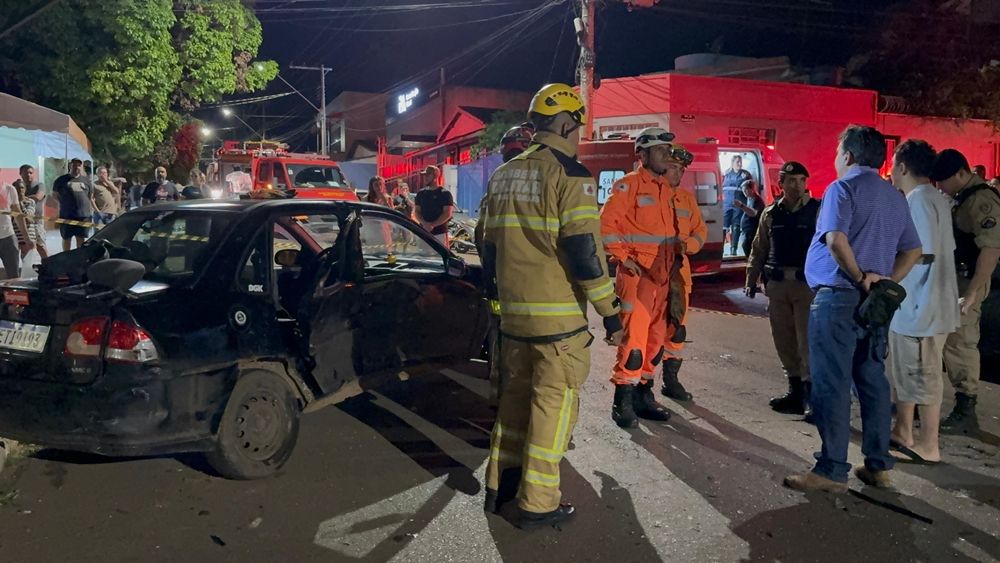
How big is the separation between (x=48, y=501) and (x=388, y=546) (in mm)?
1868

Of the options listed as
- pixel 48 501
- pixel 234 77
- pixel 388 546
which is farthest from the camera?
pixel 234 77

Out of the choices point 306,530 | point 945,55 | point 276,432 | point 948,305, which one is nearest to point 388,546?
point 306,530

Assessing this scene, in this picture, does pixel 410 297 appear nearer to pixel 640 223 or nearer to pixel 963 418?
pixel 640 223

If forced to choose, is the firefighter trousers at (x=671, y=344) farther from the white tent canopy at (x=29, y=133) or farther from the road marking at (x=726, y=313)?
the white tent canopy at (x=29, y=133)

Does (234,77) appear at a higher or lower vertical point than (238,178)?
higher

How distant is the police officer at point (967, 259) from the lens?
476 centimetres

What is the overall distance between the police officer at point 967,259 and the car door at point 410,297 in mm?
3213

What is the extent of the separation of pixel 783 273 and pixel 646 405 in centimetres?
136

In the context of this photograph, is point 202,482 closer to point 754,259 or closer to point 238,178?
point 754,259

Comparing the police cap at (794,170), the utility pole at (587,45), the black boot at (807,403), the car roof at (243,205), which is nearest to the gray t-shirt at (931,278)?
the black boot at (807,403)

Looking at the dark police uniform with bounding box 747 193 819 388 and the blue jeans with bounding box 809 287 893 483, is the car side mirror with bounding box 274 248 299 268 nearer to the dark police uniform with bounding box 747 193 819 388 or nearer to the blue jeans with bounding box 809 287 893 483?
the blue jeans with bounding box 809 287 893 483

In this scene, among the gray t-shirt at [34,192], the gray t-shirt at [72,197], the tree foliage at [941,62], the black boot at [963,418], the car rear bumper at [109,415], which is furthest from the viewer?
the tree foliage at [941,62]

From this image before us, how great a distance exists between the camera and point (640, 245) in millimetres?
5109

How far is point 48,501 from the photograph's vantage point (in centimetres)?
393
